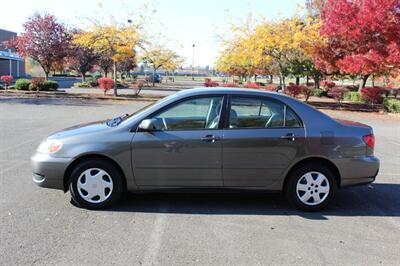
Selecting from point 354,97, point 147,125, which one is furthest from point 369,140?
point 354,97

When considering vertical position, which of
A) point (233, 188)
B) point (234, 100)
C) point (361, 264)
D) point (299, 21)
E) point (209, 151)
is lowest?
point (361, 264)

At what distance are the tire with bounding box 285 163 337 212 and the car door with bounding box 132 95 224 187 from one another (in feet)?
3.08

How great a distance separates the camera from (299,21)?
22.9 meters

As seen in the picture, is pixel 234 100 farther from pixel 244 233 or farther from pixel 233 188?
pixel 244 233

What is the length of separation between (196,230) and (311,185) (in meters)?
1.62

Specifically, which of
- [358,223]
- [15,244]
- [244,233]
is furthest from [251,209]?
[15,244]

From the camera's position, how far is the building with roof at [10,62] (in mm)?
58500

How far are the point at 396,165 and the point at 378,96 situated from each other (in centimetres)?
1828

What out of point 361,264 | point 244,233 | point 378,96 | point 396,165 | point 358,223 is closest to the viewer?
point 361,264

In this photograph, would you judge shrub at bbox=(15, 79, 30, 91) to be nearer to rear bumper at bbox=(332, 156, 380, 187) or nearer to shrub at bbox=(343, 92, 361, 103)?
shrub at bbox=(343, 92, 361, 103)

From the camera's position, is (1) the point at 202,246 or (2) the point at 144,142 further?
(2) the point at 144,142

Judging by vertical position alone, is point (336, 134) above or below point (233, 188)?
above

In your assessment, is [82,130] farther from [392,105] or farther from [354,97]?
[354,97]

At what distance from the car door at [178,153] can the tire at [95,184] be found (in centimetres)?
28
